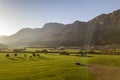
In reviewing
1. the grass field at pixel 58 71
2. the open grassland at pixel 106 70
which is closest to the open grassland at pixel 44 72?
the grass field at pixel 58 71

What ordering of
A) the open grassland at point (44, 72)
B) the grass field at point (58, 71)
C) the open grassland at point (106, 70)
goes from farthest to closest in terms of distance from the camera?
the open grassland at point (106, 70) < the grass field at point (58, 71) < the open grassland at point (44, 72)

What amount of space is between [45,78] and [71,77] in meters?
7.96

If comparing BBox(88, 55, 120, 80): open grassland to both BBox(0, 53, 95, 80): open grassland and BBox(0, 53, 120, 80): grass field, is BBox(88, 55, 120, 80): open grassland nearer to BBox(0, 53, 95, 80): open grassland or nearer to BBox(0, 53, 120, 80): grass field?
BBox(0, 53, 120, 80): grass field

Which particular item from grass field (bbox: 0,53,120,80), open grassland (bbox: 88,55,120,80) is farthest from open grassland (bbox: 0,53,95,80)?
open grassland (bbox: 88,55,120,80)

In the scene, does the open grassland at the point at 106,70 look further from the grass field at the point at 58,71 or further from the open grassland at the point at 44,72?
the open grassland at the point at 44,72

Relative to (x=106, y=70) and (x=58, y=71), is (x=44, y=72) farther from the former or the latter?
(x=106, y=70)

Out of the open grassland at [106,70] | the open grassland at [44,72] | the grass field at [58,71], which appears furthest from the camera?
the open grassland at [106,70]

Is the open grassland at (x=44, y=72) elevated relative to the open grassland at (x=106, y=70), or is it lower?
elevated

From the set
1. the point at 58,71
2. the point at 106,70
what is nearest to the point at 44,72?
the point at 58,71

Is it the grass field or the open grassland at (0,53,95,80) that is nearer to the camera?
the open grassland at (0,53,95,80)

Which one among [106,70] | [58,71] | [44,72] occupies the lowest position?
[106,70]

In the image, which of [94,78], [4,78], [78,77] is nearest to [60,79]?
[78,77]

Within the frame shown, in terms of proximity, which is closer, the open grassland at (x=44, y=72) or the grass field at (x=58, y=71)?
the open grassland at (x=44, y=72)

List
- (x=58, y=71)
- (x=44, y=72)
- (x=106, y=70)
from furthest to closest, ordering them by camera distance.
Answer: (x=106, y=70), (x=58, y=71), (x=44, y=72)
